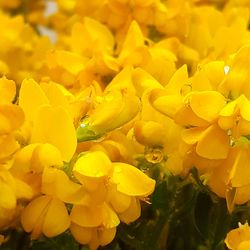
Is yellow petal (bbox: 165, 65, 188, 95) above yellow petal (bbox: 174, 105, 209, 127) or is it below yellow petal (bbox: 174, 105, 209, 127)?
below

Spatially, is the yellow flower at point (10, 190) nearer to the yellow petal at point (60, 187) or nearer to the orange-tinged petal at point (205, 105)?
the yellow petal at point (60, 187)

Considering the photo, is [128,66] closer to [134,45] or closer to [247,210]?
[134,45]

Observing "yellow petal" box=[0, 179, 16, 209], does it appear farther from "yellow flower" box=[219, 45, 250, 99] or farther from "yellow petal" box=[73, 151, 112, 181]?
"yellow flower" box=[219, 45, 250, 99]

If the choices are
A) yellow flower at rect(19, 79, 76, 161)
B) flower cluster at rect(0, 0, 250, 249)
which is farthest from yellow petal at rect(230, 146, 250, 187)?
yellow flower at rect(19, 79, 76, 161)

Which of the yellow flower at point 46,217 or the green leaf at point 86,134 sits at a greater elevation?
the green leaf at point 86,134

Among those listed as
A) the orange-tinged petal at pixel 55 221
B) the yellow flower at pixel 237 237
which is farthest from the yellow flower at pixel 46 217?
the yellow flower at pixel 237 237

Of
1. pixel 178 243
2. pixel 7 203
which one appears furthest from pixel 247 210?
pixel 7 203
